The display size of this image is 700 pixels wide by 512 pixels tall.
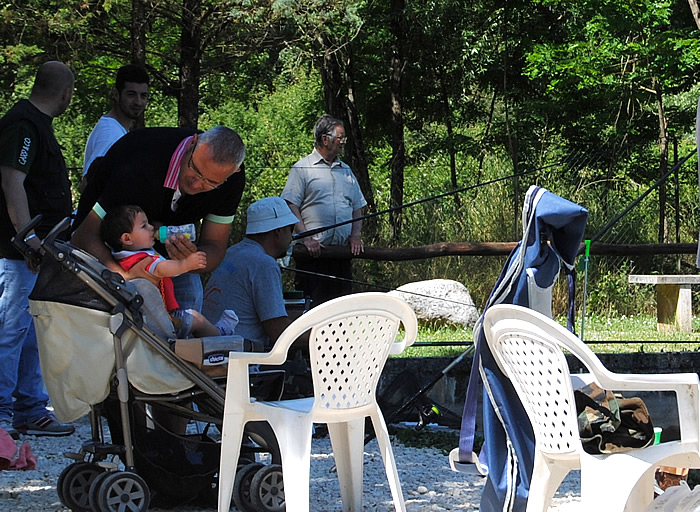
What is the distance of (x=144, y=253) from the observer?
4.22 meters

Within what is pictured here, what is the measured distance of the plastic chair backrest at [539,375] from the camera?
3.12 metres

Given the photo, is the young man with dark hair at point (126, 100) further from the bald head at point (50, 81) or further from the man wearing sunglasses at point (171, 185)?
the man wearing sunglasses at point (171, 185)

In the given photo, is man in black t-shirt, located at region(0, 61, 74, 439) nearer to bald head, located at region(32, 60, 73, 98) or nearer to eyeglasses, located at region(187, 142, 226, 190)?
bald head, located at region(32, 60, 73, 98)

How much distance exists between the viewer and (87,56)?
11.6 meters

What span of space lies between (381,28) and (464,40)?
180cm

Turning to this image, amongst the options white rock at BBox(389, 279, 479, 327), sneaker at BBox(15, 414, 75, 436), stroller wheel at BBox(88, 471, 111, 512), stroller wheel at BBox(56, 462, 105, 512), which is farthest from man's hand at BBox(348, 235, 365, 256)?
stroller wheel at BBox(88, 471, 111, 512)

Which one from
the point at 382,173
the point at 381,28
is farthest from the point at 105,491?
the point at 382,173

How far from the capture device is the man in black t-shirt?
5.36 m

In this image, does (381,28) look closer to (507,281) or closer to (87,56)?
(87,56)

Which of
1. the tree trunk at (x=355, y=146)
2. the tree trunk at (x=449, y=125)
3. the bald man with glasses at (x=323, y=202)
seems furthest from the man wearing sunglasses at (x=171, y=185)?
the tree trunk at (x=449, y=125)

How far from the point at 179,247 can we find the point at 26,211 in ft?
4.78

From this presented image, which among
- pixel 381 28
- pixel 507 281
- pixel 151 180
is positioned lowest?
pixel 507 281

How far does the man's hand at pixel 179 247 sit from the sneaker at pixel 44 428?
1942mm

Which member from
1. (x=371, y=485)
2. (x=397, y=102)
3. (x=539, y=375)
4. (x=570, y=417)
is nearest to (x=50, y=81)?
(x=371, y=485)
